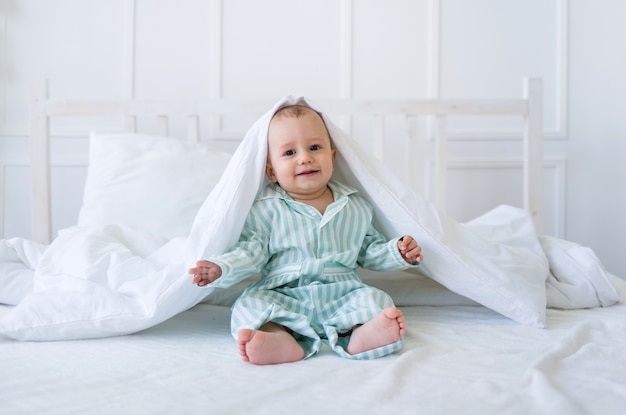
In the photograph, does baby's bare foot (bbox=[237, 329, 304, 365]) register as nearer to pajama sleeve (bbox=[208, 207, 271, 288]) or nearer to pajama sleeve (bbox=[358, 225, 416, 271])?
pajama sleeve (bbox=[208, 207, 271, 288])

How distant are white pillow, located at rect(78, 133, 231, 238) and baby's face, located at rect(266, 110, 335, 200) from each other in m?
0.46

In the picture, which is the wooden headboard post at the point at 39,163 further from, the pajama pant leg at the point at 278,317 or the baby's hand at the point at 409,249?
the baby's hand at the point at 409,249

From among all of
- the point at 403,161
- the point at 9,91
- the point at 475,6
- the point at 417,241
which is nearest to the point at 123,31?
the point at 9,91

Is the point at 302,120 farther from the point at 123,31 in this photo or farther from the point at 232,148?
the point at 123,31

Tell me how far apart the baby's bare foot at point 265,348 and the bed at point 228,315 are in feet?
0.07

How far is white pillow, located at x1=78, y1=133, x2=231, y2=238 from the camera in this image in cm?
158

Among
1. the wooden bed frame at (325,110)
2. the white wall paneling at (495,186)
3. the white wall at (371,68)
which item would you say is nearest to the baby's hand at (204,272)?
the wooden bed frame at (325,110)

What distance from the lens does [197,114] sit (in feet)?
6.20

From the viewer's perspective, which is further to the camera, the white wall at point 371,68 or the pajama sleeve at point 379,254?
the white wall at point 371,68

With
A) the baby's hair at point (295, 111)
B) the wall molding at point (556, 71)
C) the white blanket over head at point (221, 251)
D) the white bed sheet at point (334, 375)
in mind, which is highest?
the wall molding at point (556, 71)

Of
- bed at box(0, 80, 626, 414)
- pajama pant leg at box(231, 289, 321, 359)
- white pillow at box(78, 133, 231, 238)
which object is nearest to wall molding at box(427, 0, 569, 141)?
Result: bed at box(0, 80, 626, 414)

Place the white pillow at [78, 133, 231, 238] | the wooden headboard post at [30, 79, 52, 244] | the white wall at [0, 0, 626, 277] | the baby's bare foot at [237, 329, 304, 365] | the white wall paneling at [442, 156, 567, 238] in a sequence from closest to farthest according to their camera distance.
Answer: the baby's bare foot at [237, 329, 304, 365]
the white pillow at [78, 133, 231, 238]
the wooden headboard post at [30, 79, 52, 244]
the white wall at [0, 0, 626, 277]
the white wall paneling at [442, 156, 567, 238]

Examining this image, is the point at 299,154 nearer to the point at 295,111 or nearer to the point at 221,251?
the point at 295,111

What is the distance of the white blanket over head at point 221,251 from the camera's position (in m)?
1.06
